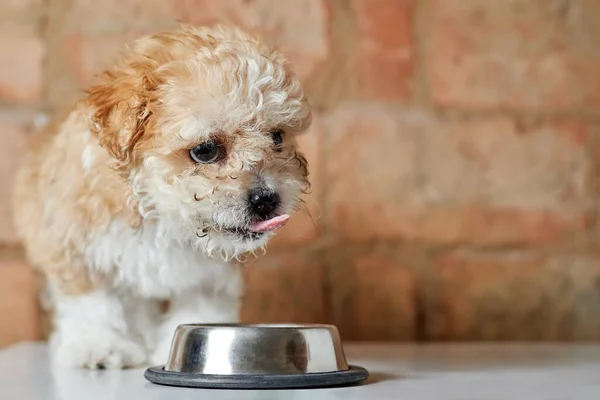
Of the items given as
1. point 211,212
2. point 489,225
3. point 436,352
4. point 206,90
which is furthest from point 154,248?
point 489,225

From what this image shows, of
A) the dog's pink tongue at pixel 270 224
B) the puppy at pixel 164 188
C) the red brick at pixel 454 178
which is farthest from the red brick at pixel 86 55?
the dog's pink tongue at pixel 270 224

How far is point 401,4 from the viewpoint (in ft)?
7.45

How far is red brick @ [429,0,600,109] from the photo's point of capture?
2301mm

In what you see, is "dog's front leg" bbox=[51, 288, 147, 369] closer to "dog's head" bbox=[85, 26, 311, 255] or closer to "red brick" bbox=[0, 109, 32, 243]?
"dog's head" bbox=[85, 26, 311, 255]

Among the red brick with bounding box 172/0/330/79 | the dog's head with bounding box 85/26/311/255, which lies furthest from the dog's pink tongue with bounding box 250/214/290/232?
the red brick with bounding box 172/0/330/79

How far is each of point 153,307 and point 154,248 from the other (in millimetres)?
229

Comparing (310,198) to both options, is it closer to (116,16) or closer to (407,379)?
(116,16)

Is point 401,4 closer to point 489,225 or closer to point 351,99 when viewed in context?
point 351,99

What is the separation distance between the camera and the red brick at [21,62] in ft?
7.11

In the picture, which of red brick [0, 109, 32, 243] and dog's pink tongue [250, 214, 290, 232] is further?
red brick [0, 109, 32, 243]

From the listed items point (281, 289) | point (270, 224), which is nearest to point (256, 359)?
point (270, 224)

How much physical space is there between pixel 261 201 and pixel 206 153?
0.12m

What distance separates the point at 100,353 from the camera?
153 cm

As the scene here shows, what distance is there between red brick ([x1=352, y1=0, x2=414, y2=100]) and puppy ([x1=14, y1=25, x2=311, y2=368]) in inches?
28.4
